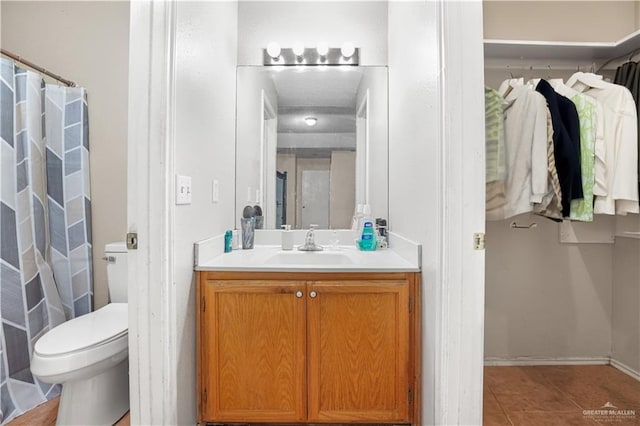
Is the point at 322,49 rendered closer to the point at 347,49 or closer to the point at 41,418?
the point at 347,49

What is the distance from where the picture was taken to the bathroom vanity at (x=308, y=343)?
1.42m

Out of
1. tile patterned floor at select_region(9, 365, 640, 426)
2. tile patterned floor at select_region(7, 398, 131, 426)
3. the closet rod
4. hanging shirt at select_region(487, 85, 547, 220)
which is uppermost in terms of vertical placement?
the closet rod

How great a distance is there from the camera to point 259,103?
7.00 feet

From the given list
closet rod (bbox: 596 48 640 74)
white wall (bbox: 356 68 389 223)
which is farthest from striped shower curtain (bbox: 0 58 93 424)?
closet rod (bbox: 596 48 640 74)

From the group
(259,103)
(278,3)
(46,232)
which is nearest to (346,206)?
(259,103)

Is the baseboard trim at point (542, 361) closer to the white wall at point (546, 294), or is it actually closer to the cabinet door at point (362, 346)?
the white wall at point (546, 294)

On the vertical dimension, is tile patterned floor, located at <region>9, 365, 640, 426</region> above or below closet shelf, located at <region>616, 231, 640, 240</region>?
below

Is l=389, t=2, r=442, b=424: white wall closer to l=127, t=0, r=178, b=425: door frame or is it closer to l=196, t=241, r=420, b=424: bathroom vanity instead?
l=196, t=241, r=420, b=424: bathroom vanity

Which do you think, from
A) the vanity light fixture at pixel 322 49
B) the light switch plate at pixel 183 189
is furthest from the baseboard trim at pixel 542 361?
the vanity light fixture at pixel 322 49

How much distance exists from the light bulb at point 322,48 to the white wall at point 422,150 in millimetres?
449

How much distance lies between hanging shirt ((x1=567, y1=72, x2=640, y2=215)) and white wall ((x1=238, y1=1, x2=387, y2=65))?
1266 mm

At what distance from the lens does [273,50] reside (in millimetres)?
2096

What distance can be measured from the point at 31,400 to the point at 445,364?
2.04 meters

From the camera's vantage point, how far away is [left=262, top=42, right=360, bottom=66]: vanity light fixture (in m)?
2.12
